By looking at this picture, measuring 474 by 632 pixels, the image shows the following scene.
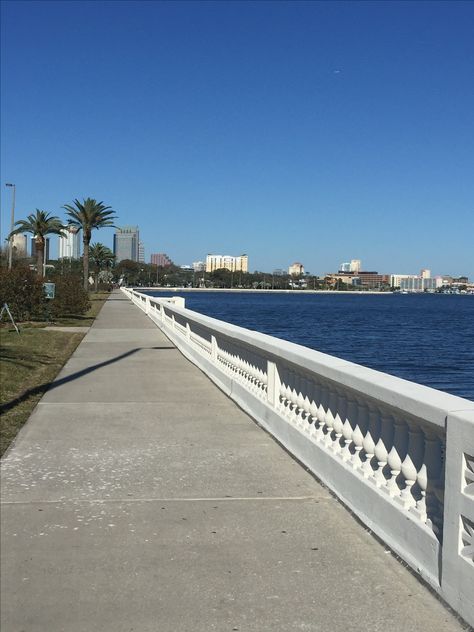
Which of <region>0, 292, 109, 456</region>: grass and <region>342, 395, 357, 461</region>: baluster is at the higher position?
<region>342, 395, 357, 461</region>: baluster

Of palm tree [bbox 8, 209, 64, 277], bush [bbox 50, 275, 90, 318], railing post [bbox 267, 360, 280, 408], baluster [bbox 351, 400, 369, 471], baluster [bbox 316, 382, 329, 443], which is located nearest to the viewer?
baluster [bbox 351, 400, 369, 471]

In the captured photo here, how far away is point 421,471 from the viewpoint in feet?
13.1

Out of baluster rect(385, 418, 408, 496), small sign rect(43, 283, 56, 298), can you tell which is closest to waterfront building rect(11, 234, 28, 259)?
small sign rect(43, 283, 56, 298)

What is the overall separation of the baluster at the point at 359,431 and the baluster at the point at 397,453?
0.55 meters

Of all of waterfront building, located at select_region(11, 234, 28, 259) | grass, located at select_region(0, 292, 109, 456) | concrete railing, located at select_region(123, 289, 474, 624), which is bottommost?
grass, located at select_region(0, 292, 109, 456)

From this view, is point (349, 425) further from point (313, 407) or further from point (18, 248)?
point (18, 248)

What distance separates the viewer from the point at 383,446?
4.53m

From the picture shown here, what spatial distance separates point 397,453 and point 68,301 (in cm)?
2877

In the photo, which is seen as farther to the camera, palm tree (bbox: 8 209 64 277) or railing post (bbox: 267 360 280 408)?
palm tree (bbox: 8 209 64 277)

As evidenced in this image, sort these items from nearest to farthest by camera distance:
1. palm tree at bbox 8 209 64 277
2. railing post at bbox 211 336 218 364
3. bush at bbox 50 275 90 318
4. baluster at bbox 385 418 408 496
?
baluster at bbox 385 418 408 496
railing post at bbox 211 336 218 364
bush at bbox 50 275 90 318
palm tree at bbox 8 209 64 277

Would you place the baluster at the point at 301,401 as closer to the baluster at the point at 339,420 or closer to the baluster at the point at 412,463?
the baluster at the point at 339,420

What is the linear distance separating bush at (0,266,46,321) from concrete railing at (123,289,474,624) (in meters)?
20.6

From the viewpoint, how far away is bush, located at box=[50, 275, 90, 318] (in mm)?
31047

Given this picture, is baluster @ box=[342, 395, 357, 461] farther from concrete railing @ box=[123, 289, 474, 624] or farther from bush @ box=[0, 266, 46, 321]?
bush @ box=[0, 266, 46, 321]
